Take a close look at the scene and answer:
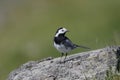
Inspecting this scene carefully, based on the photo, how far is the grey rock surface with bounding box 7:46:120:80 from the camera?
1320 cm

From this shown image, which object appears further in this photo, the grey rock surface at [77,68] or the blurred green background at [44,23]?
the blurred green background at [44,23]

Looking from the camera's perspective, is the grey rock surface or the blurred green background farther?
the blurred green background

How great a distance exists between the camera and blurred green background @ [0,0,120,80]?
97.1 ft

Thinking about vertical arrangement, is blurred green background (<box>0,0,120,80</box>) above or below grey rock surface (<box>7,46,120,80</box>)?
above

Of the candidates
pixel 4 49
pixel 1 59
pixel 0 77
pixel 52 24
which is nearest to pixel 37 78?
pixel 0 77

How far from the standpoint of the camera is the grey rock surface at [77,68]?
13.2 metres

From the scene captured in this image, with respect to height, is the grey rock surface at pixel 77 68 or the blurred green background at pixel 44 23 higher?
the blurred green background at pixel 44 23

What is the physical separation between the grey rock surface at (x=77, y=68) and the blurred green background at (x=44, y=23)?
12552 mm

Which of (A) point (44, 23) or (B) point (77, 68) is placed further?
(A) point (44, 23)

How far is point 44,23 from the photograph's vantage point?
116ft

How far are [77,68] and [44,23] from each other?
21800 millimetres

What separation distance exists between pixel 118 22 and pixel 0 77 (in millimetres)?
7187

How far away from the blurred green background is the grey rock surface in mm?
12552

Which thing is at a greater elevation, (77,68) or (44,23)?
(44,23)
